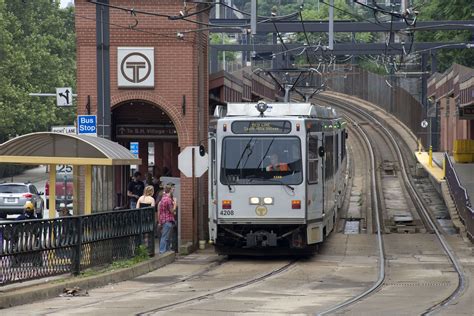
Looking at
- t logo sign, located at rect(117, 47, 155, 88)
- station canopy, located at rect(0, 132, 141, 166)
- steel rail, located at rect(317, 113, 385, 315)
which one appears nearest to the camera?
steel rail, located at rect(317, 113, 385, 315)

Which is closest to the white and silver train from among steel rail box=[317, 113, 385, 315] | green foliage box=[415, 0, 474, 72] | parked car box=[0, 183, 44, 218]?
steel rail box=[317, 113, 385, 315]

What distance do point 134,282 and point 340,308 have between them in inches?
225

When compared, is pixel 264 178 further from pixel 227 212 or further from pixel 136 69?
pixel 136 69

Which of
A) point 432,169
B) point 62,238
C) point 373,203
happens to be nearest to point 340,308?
point 62,238

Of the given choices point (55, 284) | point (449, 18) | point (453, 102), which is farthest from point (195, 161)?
point (449, 18)

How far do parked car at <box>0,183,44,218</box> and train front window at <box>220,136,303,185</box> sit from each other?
23.9 m

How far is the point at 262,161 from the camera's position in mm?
24828

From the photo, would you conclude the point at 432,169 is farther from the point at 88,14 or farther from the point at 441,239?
the point at 88,14

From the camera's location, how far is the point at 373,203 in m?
42.4

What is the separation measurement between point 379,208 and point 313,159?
626 inches

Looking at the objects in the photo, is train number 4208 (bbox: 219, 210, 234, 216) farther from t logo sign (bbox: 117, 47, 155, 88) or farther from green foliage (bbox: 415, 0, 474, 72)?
green foliage (bbox: 415, 0, 474, 72)

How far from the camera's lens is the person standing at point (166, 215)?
25516 millimetres

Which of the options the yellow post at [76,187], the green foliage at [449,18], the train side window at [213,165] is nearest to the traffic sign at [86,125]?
the yellow post at [76,187]

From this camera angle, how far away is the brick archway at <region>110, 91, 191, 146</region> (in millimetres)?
29328
